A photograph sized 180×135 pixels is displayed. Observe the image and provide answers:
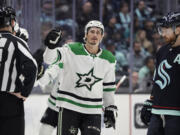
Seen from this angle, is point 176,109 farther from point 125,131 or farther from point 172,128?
point 125,131

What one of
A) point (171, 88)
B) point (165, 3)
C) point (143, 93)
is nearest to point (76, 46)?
point (171, 88)

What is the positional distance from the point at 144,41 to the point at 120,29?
0.38 meters

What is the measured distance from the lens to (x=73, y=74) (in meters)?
4.11

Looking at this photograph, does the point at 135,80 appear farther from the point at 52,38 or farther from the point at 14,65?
the point at 14,65

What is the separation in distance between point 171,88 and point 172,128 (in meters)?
0.27

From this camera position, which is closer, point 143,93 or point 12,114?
point 12,114

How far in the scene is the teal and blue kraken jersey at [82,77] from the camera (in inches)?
161

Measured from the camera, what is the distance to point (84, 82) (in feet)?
13.4

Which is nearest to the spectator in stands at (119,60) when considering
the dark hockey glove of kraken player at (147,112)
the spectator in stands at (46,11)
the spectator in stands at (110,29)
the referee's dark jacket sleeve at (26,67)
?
the spectator in stands at (110,29)

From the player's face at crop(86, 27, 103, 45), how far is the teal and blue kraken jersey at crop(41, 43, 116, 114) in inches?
3.5

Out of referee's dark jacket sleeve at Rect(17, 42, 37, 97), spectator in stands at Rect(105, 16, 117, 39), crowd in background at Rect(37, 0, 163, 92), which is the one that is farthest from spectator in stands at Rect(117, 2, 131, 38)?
referee's dark jacket sleeve at Rect(17, 42, 37, 97)

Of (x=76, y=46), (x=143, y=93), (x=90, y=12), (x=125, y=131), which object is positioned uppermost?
(x=90, y=12)

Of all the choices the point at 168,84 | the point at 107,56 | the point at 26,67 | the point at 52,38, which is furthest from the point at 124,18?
the point at 26,67

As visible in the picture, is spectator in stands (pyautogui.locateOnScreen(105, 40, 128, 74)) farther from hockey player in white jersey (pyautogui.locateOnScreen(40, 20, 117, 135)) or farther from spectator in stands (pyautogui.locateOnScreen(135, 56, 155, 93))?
hockey player in white jersey (pyautogui.locateOnScreen(40, 20, 117, 135))
